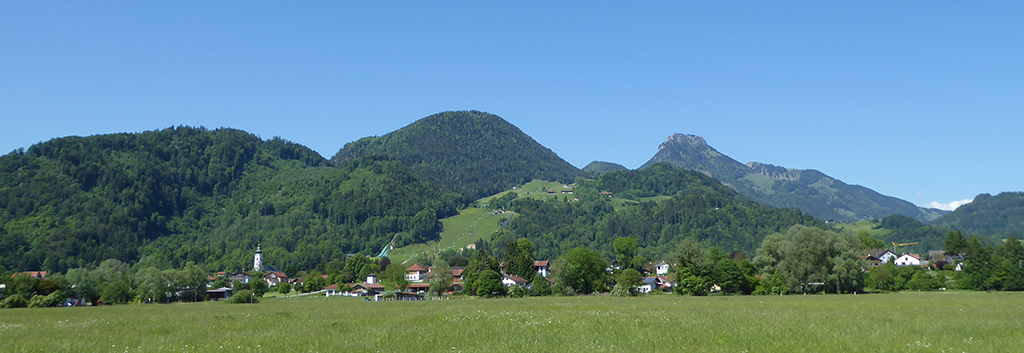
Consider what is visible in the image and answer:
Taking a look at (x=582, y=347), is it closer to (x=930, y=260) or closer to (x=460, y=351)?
(x=460, y=351)

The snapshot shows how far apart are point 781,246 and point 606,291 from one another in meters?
31.3

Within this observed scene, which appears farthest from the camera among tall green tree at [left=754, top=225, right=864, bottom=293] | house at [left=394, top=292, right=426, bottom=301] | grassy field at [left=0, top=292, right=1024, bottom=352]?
house at [left=394, top=292, right=426, bottom=301]

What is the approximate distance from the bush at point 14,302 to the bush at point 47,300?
58.9 inches

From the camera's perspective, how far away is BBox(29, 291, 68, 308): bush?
242ft

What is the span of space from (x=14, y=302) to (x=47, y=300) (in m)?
3.82

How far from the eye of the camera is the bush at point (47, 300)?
73688mm

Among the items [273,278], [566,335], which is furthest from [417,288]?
[566,335]

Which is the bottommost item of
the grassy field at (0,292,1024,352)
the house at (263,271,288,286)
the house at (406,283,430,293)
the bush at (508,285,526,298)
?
the house at (406,283,430,293)

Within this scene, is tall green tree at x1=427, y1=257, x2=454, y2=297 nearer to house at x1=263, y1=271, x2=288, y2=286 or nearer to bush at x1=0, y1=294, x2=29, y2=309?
bush at x1=0, y1=294, x2=29, y2=309

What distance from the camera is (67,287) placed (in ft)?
271

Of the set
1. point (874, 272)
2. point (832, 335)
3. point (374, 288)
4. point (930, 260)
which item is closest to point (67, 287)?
point (374, 288)

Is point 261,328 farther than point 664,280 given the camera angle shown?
No

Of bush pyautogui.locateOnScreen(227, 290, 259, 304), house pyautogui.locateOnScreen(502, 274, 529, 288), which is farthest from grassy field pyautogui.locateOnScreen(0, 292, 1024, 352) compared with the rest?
house pyautogui.locateOnScreen(502, 274, 529, 288)

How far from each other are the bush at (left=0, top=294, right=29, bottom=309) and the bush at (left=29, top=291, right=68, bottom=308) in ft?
4.91
